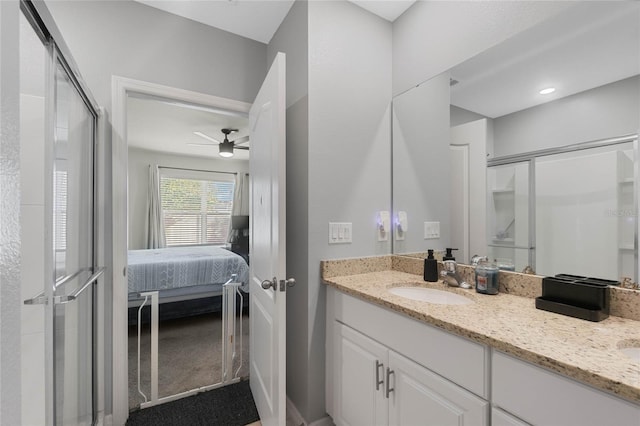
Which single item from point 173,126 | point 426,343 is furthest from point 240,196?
point 426,343

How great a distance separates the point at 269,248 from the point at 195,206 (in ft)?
16.4

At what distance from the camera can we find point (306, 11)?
5.29 feet

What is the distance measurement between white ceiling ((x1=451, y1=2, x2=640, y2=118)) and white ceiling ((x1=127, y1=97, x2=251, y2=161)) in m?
2.36

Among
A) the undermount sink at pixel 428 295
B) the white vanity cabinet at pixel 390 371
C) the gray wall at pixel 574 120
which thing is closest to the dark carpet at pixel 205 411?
the white vanity cabinet at pixel 390 371

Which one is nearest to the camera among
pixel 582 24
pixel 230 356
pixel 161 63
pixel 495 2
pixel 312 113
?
pixel 582 24

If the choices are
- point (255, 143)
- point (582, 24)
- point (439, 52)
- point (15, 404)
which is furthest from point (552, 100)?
point (15, 404)

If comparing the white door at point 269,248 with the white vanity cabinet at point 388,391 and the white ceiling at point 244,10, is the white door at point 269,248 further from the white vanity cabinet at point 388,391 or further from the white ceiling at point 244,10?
the white ceiling at point 244,10

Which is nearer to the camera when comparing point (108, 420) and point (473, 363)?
point (473, 363)

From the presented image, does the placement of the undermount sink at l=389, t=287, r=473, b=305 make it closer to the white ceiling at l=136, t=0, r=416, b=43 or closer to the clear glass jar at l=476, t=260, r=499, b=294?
the clear glass jar at l=476, t=260, r=499, b=294

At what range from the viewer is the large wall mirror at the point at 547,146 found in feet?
3.37

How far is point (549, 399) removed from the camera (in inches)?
28.5

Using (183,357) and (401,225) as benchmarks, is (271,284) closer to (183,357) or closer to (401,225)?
(401,225)

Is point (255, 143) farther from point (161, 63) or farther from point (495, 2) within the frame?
point (495, 2)

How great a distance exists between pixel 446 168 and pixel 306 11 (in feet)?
3.92
